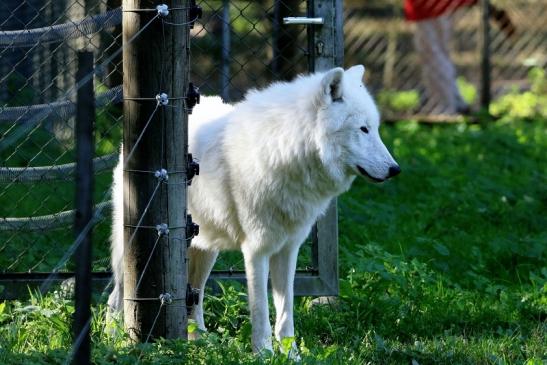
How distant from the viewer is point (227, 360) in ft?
11.7

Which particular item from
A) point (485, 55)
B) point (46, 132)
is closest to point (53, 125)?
point (46, 132)

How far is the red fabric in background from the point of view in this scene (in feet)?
35.9

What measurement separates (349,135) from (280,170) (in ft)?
1.09

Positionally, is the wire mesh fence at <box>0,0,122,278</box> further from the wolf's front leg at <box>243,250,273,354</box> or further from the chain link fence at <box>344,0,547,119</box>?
the chain link fence at <box>344,0,547,119</box>

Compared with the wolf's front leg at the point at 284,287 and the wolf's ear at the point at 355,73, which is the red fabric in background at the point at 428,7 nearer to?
the wolf's ear at the point at 355,73

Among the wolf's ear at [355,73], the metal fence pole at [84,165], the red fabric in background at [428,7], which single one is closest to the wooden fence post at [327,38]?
the wolf's ear at [355,73]

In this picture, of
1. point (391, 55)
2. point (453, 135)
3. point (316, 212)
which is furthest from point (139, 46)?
point (391, 55)

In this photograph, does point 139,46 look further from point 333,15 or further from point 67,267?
point 67,267

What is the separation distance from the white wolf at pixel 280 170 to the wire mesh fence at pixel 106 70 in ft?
1.72

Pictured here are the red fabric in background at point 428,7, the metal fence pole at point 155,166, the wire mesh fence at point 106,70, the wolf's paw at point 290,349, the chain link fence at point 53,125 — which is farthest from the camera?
the red fabric in background at point 428,7

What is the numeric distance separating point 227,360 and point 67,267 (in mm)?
1771

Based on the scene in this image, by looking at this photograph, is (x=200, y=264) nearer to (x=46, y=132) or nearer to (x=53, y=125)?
(x=53, y=125)

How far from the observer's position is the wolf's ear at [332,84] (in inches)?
157

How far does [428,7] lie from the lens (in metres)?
11.0
